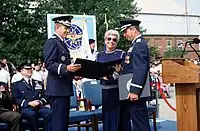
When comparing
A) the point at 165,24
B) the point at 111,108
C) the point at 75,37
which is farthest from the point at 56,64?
the point at 165,24

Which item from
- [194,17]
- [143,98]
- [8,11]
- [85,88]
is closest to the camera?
[143,98]

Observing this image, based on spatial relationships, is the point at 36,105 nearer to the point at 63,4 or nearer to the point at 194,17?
the point at 63,4

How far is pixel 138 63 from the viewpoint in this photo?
4.44 metres

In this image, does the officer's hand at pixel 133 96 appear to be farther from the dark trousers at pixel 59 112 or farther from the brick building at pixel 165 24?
the brick building at pixel 165 24

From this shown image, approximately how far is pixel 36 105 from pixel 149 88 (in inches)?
86.0

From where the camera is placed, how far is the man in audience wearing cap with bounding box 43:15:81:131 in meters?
4.40

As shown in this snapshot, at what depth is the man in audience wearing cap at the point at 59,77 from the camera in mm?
4398

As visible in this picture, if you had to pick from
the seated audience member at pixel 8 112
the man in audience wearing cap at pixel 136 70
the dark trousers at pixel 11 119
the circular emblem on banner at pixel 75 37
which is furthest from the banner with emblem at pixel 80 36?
the man in audience wearing cap at pixel 136 70

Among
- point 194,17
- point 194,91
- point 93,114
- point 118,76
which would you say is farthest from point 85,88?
point 194,17

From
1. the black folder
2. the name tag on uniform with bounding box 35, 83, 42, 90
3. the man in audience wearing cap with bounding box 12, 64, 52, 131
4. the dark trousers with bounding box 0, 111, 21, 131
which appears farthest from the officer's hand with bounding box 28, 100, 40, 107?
the black folder

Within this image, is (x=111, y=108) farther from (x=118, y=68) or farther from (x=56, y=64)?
(x=56, y=64)

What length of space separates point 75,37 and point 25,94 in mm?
3095

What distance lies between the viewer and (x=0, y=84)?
6.03 m

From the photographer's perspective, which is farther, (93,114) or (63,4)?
(63,4)
